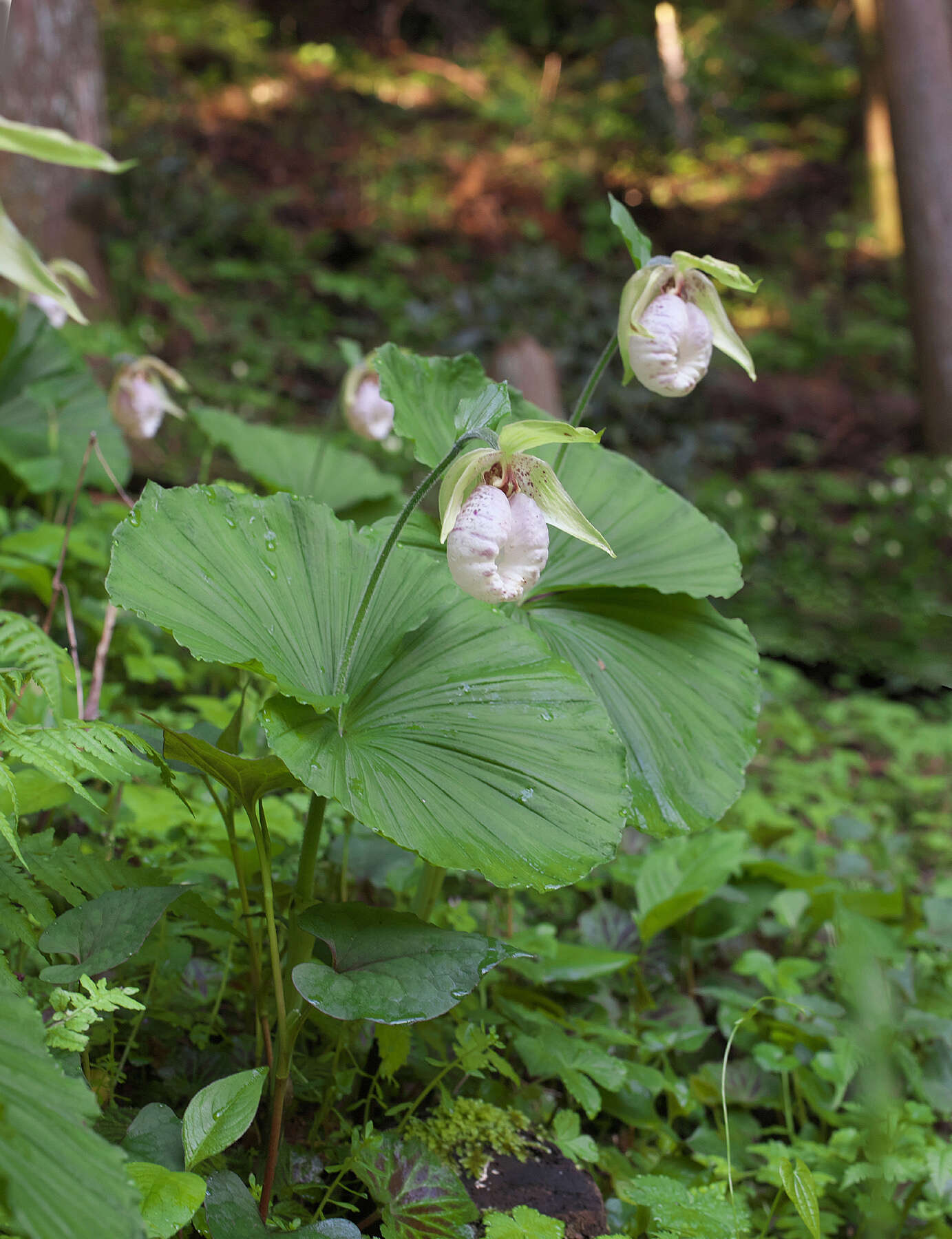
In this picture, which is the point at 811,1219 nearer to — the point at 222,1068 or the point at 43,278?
the point at 222,1068

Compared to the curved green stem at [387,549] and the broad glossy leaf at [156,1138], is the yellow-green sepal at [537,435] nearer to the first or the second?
the curved green stem at [387,549]

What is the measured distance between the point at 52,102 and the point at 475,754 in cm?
471

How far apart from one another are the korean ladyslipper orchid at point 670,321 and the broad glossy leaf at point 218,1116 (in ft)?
3.50

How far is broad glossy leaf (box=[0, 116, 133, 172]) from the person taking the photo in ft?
2.80

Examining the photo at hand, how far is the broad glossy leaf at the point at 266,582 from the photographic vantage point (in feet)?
3.59

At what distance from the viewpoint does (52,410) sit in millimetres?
2492

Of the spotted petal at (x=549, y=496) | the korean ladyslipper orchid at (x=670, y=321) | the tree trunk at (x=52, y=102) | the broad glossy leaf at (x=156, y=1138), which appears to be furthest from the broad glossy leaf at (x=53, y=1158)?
the tree trunk at (x=52, y=102)

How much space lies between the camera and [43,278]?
33.7 inches

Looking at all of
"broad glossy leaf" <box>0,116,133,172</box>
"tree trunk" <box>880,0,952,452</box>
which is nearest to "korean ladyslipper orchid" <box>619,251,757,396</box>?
"broad glossy leaf" <box>0,116,133,172</box>

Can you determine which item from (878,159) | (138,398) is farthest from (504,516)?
(878,159)

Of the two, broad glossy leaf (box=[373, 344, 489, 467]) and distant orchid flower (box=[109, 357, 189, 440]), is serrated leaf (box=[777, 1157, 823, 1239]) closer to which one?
broad glossy leaf (box=[373, 344, 489, 467])

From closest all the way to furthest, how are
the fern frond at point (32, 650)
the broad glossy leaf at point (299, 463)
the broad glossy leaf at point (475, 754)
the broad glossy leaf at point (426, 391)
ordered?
the broad glossy leaf at point (475, 754), the fern frond at point (32, 650), the broad glossy leaf at point (426, 391), the broad glossy leaf at point (299, 463)

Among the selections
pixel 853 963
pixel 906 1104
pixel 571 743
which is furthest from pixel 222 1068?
pixel 906 1104

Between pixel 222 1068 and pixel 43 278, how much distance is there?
104cm
